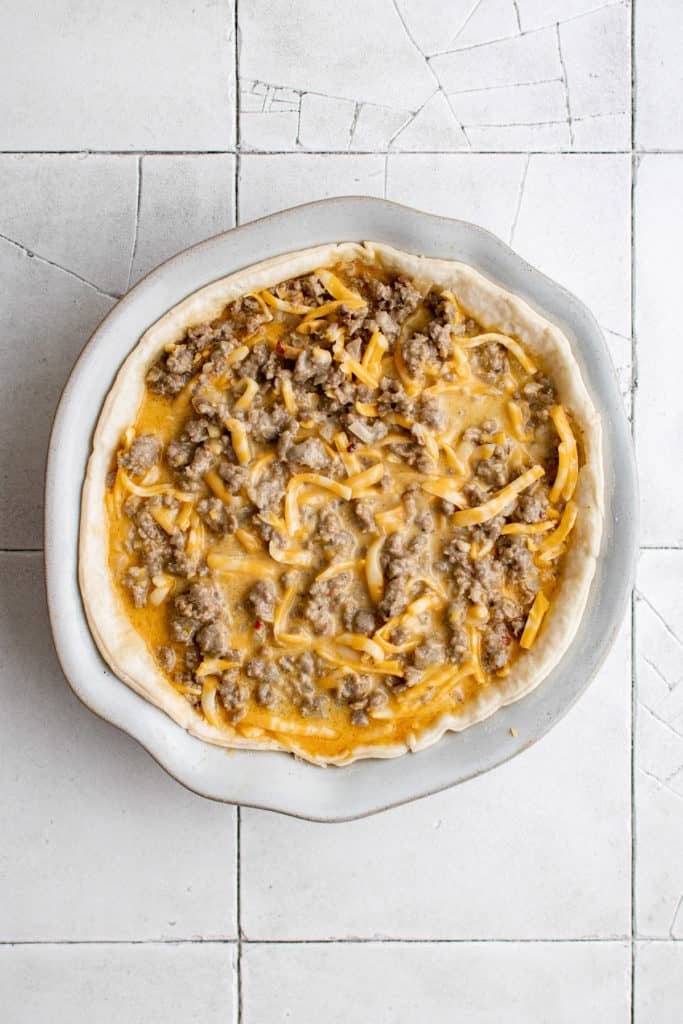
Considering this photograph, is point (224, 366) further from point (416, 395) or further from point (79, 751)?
point (79, 751)

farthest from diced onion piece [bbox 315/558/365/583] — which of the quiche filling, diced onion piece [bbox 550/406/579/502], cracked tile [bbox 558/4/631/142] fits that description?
cracked tile [bbox 558/4/631/142]

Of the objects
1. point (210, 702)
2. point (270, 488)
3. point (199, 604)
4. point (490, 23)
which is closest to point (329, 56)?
point (490, 23)

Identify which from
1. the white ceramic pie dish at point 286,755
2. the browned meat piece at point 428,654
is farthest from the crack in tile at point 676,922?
the browned meat piece at point 428,654

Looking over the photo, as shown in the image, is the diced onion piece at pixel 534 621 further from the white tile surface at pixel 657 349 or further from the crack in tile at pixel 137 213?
the crack in tile at pixel 137 213

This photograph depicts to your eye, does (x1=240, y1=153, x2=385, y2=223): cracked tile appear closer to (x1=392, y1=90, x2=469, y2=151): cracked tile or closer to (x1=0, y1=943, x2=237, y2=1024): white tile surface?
(x1=392, y1=90, x2=469, y2=151): cracked tile

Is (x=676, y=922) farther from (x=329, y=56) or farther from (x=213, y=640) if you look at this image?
(x=329, y=56)

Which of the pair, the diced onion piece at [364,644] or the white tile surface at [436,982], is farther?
the white tile surface at [436,982]
